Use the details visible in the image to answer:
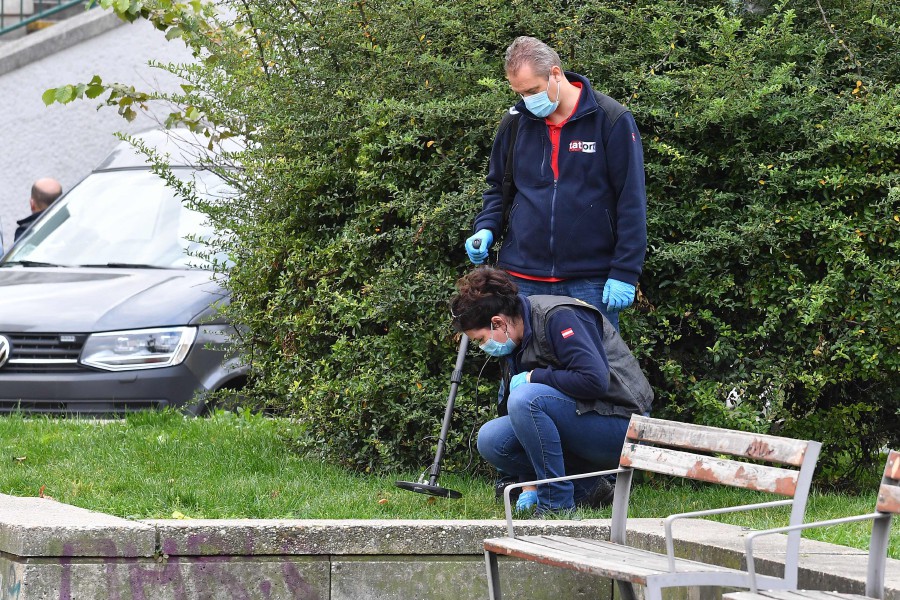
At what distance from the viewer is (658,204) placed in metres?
5.76

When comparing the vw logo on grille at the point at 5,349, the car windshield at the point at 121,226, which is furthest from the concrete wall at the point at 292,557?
the car windshield at the point at 121,226

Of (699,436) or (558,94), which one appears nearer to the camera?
(699,436)

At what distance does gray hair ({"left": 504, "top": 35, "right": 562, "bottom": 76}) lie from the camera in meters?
5.13

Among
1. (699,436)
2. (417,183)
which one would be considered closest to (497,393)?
(417,183)

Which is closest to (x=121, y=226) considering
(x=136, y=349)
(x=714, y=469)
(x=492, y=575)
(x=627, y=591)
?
(x=136, y=349)

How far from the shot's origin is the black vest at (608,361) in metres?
4.96

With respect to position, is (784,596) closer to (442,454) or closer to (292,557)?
(292,557)

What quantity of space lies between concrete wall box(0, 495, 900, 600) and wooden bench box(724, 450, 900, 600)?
703mm

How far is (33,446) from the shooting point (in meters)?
6.53

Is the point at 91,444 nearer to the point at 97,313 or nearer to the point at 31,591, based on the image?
the point at 97,313

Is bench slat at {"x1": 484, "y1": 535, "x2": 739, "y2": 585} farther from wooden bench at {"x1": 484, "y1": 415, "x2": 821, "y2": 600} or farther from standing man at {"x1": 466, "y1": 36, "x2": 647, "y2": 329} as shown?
standing man at {"x1": 466, "y1": 36, "x2": 647, "y2": 329}

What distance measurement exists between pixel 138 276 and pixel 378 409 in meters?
2.45

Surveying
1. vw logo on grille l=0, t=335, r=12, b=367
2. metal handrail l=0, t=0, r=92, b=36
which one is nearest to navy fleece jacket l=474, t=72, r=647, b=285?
vw logo on grille l=0, t=335, r=12, b=367

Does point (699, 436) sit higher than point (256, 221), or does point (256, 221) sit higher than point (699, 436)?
point (256, 221)
